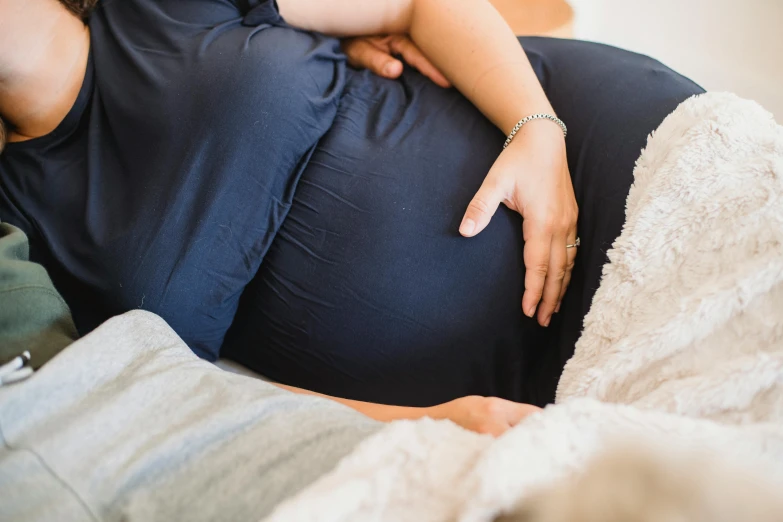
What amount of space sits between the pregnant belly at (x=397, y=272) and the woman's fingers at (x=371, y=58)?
0.10 metres

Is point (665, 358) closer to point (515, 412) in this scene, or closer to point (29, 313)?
point (515, 412)

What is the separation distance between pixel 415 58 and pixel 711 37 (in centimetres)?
78

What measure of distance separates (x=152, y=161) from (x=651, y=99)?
628 mm

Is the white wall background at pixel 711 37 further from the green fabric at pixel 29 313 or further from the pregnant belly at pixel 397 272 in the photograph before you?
the green fabric at pixel 29 313

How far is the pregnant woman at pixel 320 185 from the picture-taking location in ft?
2.20

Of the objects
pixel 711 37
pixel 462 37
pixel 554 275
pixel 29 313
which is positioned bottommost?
pixel 29 313

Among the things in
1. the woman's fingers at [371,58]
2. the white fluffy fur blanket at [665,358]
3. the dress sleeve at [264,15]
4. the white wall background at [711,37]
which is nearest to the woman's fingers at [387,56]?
the woman's fingers at [371,58]

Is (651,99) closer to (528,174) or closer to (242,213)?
(528,174)

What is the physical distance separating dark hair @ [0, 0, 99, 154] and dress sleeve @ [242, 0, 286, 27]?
22cm

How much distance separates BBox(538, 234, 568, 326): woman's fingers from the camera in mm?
669

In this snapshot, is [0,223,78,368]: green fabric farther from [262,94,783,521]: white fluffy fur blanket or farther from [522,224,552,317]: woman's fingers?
[522,224,552,317]: woman's fingers

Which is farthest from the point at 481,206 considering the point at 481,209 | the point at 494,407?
the point at 494,407

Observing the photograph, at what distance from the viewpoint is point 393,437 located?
40 centimetres

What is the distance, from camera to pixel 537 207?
→ 0.67m
